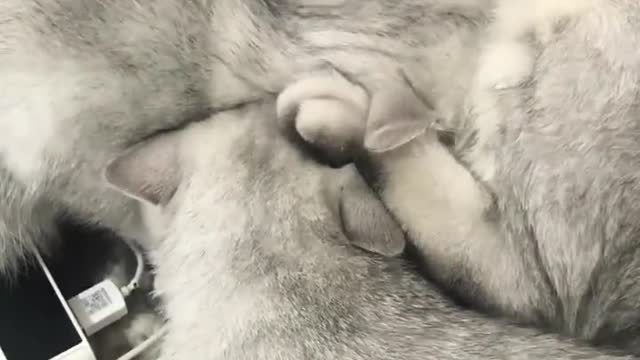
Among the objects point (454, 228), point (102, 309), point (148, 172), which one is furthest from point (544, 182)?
point (102, 309)

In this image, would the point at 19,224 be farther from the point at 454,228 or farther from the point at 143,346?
the point at 454,228

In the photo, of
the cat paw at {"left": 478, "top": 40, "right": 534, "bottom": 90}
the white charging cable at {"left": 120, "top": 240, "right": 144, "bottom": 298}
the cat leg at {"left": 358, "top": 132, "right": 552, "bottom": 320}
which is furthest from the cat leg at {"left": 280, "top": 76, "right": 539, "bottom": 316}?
the white charging cable at {"left": 120, "top": 240, "right": 144, "bottom": 298}

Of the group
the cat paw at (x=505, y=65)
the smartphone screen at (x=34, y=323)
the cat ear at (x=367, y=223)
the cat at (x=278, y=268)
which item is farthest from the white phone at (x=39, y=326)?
the cat paw at (x=505, y=65)

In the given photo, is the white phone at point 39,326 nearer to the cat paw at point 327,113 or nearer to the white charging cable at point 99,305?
the white charging cable at point 99,305

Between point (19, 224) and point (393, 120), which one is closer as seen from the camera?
point (393, 120)

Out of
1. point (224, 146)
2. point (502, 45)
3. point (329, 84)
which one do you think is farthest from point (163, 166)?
point (502, 45)

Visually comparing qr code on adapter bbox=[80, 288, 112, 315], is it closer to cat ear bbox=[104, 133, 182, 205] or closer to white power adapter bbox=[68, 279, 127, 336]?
white power adapter bbox=[68, 279, 127, 336]
